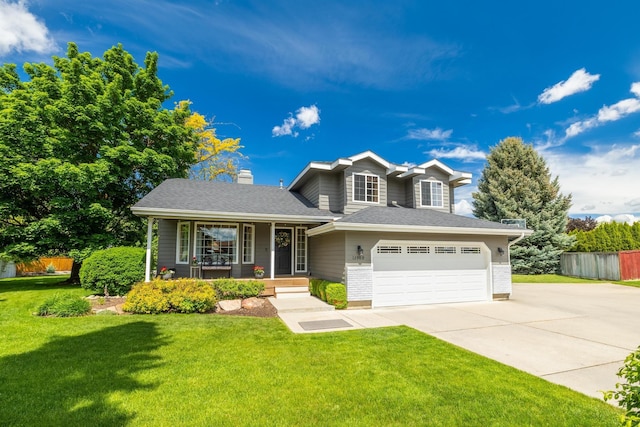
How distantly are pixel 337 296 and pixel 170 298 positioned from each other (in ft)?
15.9

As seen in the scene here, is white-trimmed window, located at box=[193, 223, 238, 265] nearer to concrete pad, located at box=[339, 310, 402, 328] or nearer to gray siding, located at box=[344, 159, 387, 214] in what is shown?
gray siding, located at box=[344, 159, 387, 214]

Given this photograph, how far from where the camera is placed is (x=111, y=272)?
9.69m

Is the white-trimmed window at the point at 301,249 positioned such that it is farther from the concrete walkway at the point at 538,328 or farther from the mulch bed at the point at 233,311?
the concrete walkway at the point at 538,328

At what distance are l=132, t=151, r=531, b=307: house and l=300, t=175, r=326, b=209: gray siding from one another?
5 centimetres

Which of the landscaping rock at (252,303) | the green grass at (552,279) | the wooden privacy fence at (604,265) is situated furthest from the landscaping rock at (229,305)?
the wooden privacy fence at (604,265)

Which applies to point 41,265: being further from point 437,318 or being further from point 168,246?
point 437,318

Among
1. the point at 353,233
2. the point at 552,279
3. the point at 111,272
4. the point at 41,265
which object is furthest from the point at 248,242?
the point at 41,265

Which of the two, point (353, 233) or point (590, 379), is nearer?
point (590, 379)

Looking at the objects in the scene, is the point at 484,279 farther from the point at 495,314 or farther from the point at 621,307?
the point at 621,307

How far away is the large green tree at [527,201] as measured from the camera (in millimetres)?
20516

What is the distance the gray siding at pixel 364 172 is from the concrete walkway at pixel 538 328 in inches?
177

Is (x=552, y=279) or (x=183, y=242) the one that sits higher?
(x=183, y=242)

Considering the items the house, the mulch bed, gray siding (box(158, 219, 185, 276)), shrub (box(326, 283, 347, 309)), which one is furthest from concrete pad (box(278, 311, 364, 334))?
gray siding (box(158, 219, 185, 276))

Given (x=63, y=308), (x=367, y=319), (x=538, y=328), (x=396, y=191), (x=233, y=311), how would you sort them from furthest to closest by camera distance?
(x=396, y=191), (x=233, y=311), (x=367, y=319), (x=63, y=308), (x=538, y=328)
